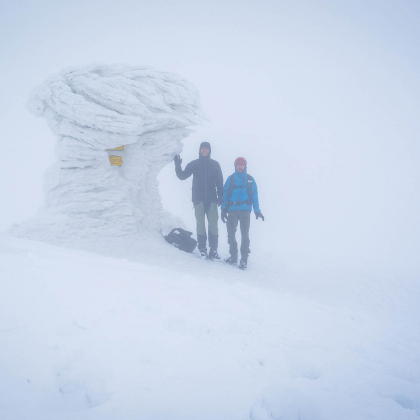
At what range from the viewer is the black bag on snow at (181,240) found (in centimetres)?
731

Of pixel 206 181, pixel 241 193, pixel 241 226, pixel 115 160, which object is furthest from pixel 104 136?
pixel 241 226

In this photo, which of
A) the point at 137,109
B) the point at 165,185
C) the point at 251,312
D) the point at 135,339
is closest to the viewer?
the point at 135,339

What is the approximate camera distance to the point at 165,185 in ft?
130

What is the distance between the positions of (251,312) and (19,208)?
50.7m

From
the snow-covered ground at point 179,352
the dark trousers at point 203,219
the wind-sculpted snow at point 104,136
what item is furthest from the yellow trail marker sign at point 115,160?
the snow-covered ground at point 179,352

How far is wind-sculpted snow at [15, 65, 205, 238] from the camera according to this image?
666 centimetres

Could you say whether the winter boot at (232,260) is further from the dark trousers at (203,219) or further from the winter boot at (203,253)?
the dark trousers at (203,219)

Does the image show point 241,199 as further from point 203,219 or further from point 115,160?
point 115,160

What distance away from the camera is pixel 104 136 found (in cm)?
680

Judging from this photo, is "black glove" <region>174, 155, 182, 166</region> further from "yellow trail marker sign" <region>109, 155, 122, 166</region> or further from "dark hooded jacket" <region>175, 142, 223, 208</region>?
"yellow trail marker sign" <region>109, 155, 122, 166</region>

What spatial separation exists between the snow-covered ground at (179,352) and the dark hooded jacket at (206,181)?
3417mm

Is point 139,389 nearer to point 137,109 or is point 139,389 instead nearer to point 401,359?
point 401,359

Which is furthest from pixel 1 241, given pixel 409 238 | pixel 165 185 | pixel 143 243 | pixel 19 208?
pixel 19 208

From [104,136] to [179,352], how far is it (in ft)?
20.4
